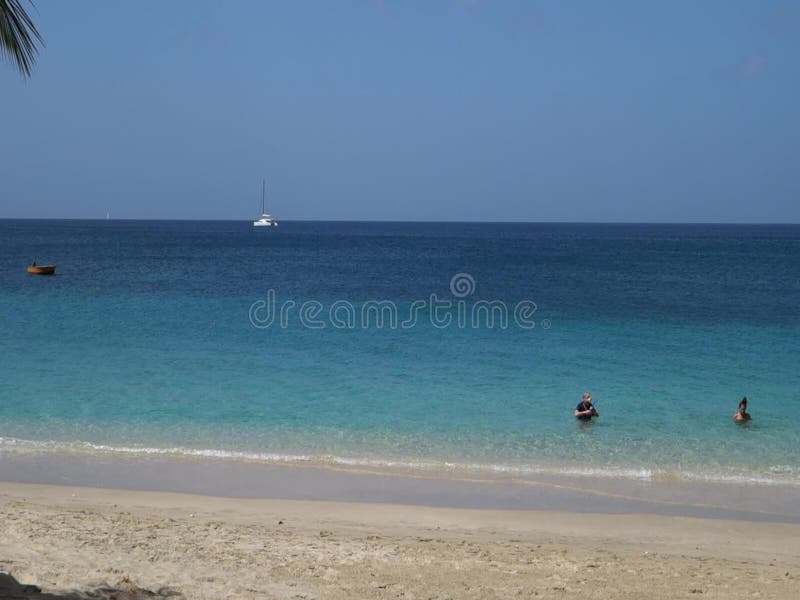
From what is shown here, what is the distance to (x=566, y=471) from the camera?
1378 centimetres

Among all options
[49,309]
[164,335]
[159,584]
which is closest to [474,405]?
[159,584]

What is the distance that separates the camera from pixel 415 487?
42.3 feet

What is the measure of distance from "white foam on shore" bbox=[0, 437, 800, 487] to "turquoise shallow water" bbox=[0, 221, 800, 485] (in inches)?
2.1

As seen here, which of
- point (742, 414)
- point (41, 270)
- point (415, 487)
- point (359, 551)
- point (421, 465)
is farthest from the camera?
point (41, 270)

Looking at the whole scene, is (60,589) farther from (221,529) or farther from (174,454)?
(174,454)

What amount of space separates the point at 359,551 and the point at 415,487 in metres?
3.53

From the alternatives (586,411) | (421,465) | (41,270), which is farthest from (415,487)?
(41,270)

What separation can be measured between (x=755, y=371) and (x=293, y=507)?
1463cm

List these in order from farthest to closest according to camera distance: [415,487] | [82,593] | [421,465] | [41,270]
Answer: [41,270], [421,465], [415,487], [82,593]

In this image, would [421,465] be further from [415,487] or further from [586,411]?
[586,411]

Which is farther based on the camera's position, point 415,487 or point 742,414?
point 742,414

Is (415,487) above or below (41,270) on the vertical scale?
below

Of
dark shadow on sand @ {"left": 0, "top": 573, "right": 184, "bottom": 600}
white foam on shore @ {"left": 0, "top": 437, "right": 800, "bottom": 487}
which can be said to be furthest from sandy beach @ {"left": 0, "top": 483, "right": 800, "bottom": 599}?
white foam on shore @ {"left": 0, "top": 437, "right": 800, "bottom": 487}

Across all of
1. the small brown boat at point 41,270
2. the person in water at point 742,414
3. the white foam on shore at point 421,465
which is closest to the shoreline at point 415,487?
the white foam on shore at point 421,465
